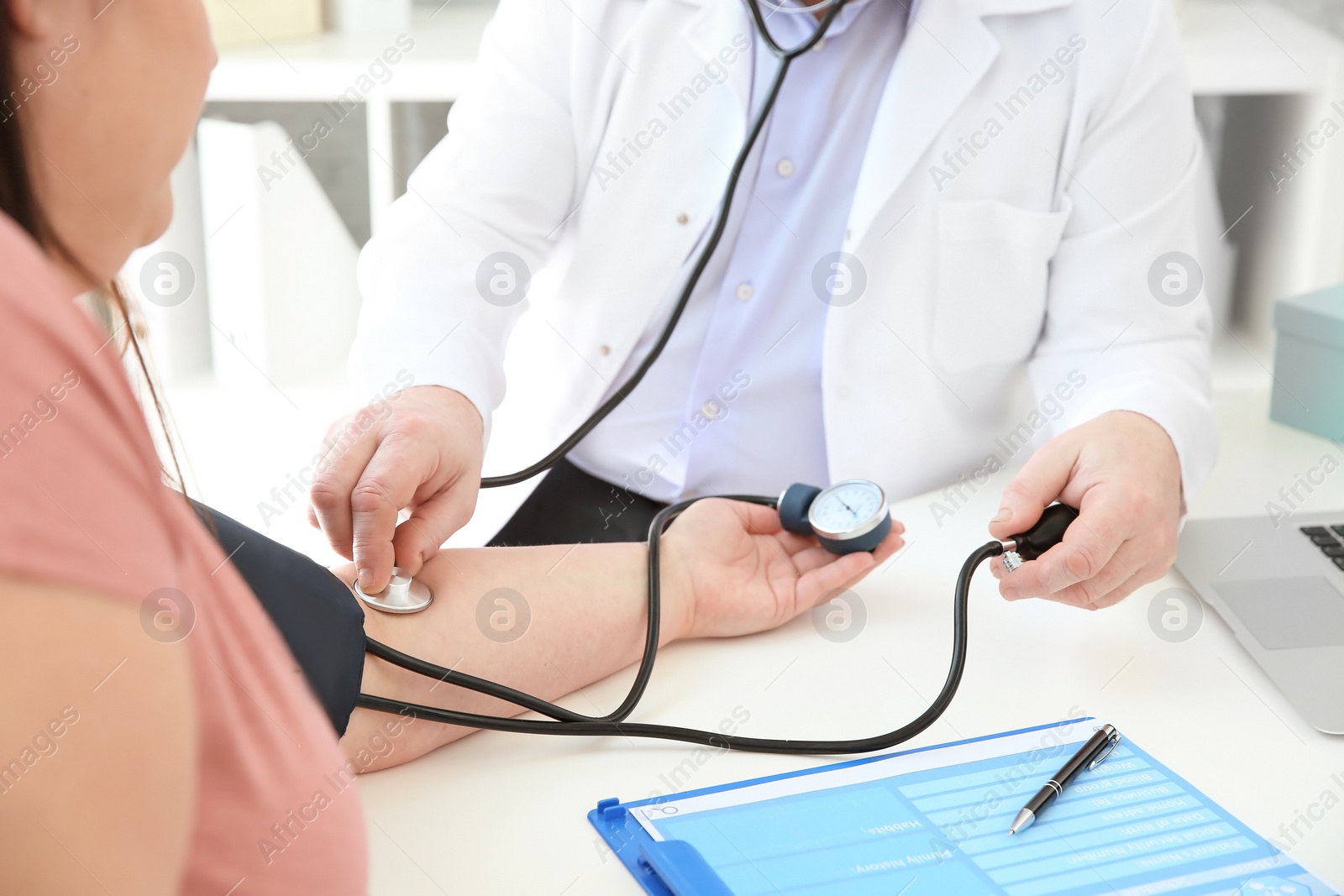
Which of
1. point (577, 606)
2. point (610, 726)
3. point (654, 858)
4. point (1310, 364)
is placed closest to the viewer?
point (654, 858)

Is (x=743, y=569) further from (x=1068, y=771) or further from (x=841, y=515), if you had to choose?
(x=1068, y=771)

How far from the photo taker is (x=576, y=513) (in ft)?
3.88

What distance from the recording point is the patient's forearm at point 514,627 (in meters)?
0.69

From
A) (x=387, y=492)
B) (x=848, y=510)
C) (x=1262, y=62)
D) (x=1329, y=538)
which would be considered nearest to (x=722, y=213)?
(x=848, y=510)

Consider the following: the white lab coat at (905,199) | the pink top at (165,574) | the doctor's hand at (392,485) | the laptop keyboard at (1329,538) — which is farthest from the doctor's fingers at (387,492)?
the laptop keyboard at (1329,538)

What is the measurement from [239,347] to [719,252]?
1.01 meters

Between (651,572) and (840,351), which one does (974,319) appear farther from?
(651,572)

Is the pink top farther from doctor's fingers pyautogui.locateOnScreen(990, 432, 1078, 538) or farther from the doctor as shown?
the doctor

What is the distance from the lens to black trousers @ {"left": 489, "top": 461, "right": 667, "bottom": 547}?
1143 mm

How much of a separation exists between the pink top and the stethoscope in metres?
0.30

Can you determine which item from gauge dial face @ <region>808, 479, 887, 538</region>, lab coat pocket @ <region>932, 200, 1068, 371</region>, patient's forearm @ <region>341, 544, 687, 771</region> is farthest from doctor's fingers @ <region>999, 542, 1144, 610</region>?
lab coat pocket @ <region>932, 200, 1068, 371</region>

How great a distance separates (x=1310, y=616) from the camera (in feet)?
2.67

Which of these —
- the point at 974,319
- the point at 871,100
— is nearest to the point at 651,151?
the point at 871,100

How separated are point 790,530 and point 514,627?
240mm
